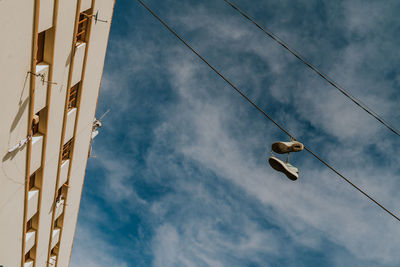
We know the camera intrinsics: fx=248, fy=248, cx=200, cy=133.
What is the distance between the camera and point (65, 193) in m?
Answer: 9.60

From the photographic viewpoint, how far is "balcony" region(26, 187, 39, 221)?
7010 mm

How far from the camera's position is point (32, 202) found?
712cm

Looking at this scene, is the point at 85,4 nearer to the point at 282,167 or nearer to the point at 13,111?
the point at 13,111

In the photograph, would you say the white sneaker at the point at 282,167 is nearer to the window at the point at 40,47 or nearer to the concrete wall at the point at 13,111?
the concrete wall at the point at 13,111

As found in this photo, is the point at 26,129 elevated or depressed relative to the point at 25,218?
elevated

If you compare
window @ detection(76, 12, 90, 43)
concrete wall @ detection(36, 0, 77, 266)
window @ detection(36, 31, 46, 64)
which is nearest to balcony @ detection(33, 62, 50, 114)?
window @ detection(36, 31, 46, 64)

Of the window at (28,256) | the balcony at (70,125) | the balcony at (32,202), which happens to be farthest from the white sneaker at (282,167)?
the window at (28,256)

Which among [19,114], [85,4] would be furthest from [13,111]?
[85,4]

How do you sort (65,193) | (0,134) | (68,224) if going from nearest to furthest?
(0,134)
(65,193)
(68,224)

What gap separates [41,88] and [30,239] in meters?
4.84

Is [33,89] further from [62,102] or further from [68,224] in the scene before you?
[68,224]

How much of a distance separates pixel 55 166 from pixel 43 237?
2660mm

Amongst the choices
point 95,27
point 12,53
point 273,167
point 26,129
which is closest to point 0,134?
point 26,129

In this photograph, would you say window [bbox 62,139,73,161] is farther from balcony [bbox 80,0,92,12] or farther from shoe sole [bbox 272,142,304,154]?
shoe sole [bbox 272,142,304,154]
